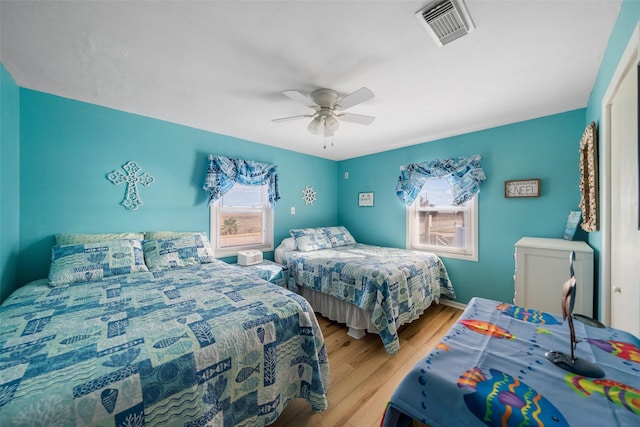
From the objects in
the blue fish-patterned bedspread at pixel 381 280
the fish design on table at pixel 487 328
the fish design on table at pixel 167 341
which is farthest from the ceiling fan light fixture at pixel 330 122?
the fish design on table at pixel 167 341

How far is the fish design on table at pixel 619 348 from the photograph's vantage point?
75cm

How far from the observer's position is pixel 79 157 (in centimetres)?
225

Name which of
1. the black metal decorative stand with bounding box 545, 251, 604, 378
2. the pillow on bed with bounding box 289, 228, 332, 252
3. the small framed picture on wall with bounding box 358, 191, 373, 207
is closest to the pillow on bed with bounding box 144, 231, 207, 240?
the pillow on bed with bounding box 289, 228, 332, 252

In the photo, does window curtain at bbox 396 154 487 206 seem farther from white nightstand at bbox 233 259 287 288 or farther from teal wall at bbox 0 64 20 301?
teal wall at bbox 0 64 20 301

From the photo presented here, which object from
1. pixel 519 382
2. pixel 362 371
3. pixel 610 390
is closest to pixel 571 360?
pixel 610 390

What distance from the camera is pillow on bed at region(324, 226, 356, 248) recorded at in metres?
3.93

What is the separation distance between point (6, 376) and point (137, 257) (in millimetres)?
1480

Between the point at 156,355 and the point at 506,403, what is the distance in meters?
1.25

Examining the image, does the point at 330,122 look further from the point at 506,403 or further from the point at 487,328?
the point at 506,403

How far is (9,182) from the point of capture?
1843 mm

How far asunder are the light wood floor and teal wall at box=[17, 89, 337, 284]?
223 centimetres

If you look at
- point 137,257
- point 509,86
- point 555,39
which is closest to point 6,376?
point 137,257

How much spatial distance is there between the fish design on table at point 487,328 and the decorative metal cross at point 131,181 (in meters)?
3.09

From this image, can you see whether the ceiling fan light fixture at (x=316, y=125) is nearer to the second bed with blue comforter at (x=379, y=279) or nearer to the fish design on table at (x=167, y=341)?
the second bed with blue comforter at (x=379, y=279)
